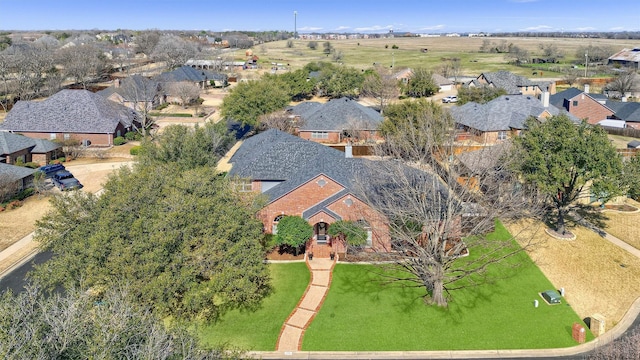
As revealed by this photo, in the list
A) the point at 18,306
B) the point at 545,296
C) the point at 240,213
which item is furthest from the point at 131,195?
the point at 545,296

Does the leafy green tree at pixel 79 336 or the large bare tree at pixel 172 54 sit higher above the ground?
the large bare tree at pixel 172 54

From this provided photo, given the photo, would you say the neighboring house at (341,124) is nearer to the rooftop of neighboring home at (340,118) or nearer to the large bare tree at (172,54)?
the rooftop of neighboring home at (340,118)

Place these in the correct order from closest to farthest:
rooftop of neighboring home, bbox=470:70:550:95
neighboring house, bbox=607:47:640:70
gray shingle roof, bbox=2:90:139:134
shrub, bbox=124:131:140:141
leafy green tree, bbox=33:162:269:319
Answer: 1. leafy green tree, bbox=33:162:269:319
2. gray shingle roof, bbox=2:90:139:134
3. shrub, bbox=124:131:140:141
4. rooftop of neighboring home, bbox=470:70:550:95
5. neighboring house, bbox=607:47:640:70

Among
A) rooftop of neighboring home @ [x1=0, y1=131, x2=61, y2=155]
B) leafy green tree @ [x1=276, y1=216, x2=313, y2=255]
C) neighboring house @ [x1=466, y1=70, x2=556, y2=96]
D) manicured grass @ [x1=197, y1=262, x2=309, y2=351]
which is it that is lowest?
manicured grass @ [x1=197, y1=262, x2=309, y2=351]

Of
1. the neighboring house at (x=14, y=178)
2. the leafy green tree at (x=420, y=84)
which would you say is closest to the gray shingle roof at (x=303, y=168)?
the neighboring house at (x=14, y=178)

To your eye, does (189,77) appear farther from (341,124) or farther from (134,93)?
(341,124)

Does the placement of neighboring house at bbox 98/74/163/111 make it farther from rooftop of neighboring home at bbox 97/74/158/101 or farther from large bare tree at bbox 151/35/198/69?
large bare tree at bbox 151/35/198/69

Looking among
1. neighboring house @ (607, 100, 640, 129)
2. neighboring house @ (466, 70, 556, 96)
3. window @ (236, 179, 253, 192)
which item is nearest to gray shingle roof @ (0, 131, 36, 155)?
window @ (236, 179, 253, 192)
